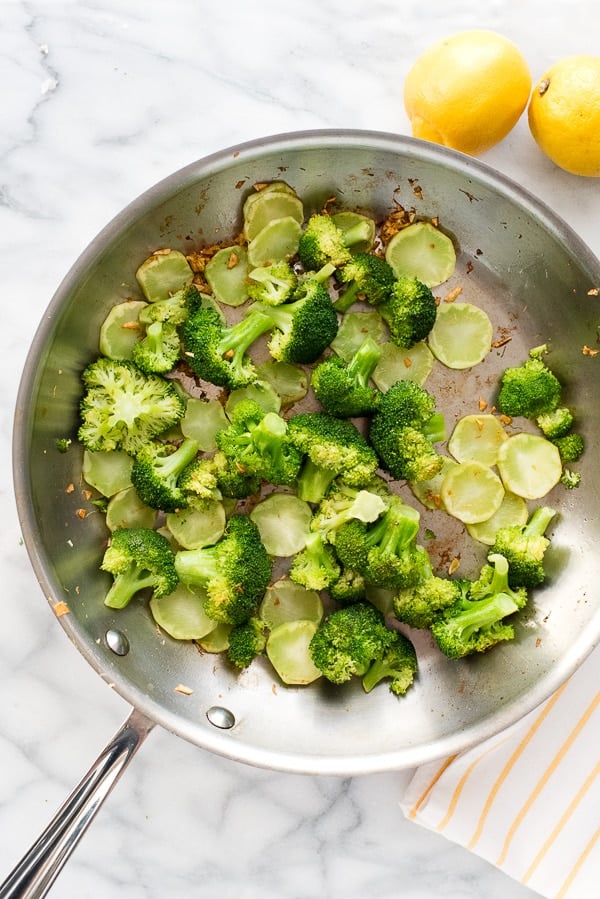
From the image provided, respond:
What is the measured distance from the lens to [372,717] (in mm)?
2207

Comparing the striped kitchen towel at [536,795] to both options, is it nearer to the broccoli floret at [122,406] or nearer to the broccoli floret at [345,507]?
the broccoli floret at [345,507]

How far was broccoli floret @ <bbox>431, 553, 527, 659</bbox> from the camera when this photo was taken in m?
2.14

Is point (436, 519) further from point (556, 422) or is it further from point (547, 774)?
point (547, 774)

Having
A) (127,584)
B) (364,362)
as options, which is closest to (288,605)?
(127,584)

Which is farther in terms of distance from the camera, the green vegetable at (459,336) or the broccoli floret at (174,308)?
the green vegetable at (459,336)

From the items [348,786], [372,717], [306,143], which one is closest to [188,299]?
[306,143]

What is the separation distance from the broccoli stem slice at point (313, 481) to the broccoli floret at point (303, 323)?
0.28 m

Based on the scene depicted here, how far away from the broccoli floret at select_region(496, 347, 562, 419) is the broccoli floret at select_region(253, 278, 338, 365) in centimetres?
50

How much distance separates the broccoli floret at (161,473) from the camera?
2127 mm

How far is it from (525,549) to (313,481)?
1.93 feet

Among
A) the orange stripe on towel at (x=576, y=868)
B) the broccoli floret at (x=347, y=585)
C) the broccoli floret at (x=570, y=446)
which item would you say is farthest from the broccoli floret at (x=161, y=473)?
the orange stripe on towel at (x=576, y=868)

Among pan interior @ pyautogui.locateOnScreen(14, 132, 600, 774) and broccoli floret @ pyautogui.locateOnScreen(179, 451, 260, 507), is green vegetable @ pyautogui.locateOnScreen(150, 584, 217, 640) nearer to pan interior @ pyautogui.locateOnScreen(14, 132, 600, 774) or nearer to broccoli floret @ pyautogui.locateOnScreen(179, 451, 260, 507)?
pan interior @ pyautogui.locateOnScreen(14, 132, 600, 774)

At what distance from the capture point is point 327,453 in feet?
6.83

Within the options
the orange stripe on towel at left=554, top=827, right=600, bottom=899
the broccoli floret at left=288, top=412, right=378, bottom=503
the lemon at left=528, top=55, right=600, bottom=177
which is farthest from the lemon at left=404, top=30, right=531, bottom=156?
the orange stripe on towel at left=554, top=827, right=600, bottom=899
